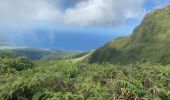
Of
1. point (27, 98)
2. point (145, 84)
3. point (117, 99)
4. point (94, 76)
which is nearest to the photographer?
point (117, 99)

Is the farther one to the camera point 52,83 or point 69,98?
point 52,83

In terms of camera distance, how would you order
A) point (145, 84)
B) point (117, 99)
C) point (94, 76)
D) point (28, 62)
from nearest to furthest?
point (117, 99) < point (145, 84) < point (94, 76) < point (28, 62)

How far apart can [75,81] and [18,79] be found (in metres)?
2.21

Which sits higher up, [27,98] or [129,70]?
[129,70]

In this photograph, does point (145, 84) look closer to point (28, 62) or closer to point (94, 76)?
point (94, 76)

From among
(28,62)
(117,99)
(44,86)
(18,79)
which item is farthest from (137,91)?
(28,62)

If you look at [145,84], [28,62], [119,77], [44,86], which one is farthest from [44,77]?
[28,62]

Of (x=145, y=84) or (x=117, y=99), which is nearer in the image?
(x=117, y=99)

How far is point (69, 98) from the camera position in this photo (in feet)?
41.7

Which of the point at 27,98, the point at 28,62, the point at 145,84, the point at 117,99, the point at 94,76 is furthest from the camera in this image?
the point at 28,62

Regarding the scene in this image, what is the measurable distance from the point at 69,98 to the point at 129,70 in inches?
175

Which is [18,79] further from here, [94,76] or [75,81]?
[94,76]

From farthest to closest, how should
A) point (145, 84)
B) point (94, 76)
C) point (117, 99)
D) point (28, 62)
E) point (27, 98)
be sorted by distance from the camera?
1. point (28, 62)
2. point (94, 76)
3. point (145, 84)
4. point (27, 98)
5. point (117, 99)

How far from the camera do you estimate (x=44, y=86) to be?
13820 millimetres
